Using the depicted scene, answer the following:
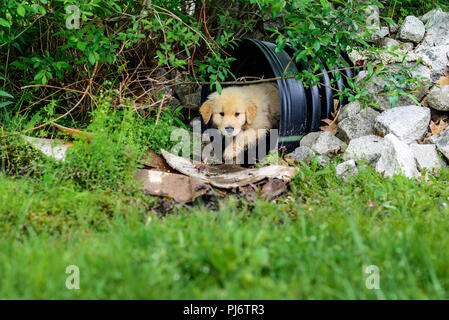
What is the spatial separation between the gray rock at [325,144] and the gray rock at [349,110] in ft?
1.18

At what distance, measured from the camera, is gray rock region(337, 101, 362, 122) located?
4.33 metres

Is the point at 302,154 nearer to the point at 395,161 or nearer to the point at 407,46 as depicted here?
the point at 395,161

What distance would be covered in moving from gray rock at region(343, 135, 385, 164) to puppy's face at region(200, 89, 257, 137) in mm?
1149

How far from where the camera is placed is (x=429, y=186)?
2.96 m

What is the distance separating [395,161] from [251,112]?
167 cm

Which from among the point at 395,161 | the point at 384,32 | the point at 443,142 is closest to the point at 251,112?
the point at 395,161

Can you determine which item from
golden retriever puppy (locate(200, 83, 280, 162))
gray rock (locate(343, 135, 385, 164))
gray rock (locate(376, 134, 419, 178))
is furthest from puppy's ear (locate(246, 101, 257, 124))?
gray rock (locate(376, 134, 419, 178))

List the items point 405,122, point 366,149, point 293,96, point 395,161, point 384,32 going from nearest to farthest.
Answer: point 395,161
point 366,149
point 405,122
point 293,96
point 384,32

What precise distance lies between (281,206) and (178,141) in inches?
62.5

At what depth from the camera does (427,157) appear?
11.7ft

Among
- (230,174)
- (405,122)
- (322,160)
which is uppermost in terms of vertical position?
(405,122)

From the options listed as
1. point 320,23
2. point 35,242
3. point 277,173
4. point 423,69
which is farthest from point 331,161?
point 35,242

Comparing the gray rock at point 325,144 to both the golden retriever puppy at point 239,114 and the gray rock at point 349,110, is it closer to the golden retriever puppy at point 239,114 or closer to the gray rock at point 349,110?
the gray rock at point 349,110
